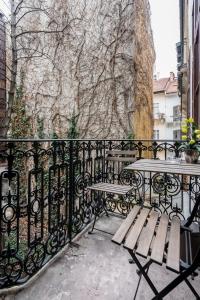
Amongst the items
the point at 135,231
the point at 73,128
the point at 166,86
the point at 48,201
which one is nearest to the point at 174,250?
the point at 135,231

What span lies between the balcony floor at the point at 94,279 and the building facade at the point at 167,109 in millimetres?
19709

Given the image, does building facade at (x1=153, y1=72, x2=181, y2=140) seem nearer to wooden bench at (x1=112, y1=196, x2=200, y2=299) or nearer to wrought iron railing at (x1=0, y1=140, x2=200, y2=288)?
wrought iron railing at (x1=0, y1=140, x2=200, y2=288)

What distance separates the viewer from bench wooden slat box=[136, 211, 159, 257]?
49.7 inches

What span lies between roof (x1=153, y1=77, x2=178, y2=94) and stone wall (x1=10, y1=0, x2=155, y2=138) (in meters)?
14.1

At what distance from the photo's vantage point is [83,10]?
253 inches

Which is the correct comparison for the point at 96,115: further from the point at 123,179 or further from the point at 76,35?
the point at 123,179

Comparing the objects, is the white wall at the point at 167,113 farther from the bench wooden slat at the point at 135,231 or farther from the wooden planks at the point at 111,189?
the bench wooden slat at the point at 135,231

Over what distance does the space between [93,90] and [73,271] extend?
545 centimetres

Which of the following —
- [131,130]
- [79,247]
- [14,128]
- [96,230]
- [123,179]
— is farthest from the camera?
[14,128]

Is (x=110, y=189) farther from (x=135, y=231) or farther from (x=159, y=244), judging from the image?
(x=159, y=244)

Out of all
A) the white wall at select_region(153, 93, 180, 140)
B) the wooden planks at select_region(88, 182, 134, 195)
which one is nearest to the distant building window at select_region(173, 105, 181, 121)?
the white wall at select_region(153, 93, 180, 140)

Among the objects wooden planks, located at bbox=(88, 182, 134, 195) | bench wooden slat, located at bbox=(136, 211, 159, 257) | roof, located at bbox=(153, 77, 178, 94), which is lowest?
bench wooden slat, located at bbox=(136, 211, 159, 257)

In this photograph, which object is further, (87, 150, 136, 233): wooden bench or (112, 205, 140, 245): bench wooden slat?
(87, 150, 136, 233): wooden bench

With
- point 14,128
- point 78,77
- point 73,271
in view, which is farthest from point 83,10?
point 73,271
